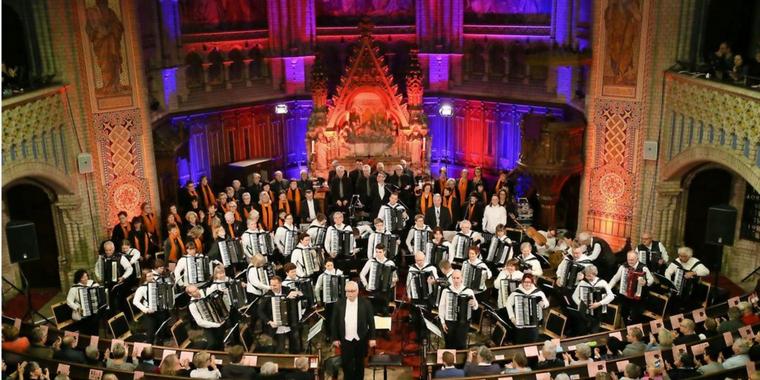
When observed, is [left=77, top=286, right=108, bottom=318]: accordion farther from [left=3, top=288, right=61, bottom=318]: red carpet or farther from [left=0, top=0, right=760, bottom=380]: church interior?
[left=3, top=288, right=61, bottom=318]: red carpet

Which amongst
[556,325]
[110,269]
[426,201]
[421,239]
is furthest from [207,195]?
[556,325]

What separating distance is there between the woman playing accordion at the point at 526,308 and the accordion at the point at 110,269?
6057 millimetres

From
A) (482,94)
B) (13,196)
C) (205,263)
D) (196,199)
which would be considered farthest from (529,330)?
(13,196)

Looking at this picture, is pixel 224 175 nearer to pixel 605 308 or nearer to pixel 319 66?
pixel 319 66

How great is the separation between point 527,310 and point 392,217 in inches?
155

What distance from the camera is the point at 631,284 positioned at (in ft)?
34.3

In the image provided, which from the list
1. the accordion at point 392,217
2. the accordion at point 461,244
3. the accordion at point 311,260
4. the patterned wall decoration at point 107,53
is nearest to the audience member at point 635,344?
the accordion at point 461,244

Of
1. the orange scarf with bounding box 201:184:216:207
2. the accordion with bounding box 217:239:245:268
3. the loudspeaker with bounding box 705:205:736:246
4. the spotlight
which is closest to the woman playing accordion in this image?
the loudspeaker with bounding box 705:205:736:246

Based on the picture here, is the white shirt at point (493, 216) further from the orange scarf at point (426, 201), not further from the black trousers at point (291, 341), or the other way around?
the black trousers at point (291, 341)

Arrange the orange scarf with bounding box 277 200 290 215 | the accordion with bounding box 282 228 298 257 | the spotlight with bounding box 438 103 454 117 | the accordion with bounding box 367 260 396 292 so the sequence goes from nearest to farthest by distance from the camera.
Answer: the accordion with bounding box 367 260 396 292, the accordion with bounding box 282 228 298 257, the orange scarf with bounding box 277 200 290 215, the spotlight with bounding box 438 103 454 117

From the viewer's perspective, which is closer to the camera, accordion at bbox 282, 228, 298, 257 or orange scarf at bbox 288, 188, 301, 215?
accordion at bbox 282, 228, 298, 257

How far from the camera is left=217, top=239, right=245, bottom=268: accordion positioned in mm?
11602

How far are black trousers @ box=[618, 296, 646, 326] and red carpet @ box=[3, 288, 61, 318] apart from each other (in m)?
9.62

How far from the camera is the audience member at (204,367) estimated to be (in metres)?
7.77
